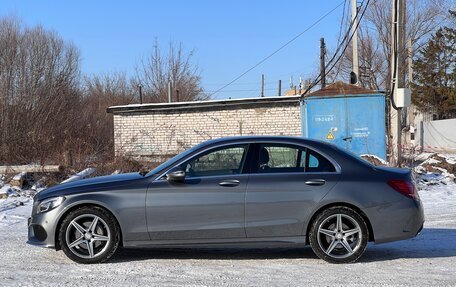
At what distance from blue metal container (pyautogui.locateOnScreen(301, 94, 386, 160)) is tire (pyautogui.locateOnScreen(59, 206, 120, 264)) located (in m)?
11.4

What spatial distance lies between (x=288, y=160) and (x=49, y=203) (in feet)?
9.25

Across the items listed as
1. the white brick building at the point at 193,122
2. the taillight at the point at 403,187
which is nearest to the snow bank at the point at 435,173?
the white brick building at the point at 193,122

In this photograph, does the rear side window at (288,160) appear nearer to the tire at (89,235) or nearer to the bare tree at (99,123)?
the tire at (89,235)

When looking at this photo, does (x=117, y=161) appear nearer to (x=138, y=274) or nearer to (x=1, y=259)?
(x=1, y=259)

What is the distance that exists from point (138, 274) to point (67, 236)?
104 cm

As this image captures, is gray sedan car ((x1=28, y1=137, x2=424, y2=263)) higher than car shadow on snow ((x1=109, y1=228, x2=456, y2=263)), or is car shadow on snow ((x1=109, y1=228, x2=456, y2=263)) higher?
gray sedan car ((x1=28, y1=137, x2=424, y2=263))

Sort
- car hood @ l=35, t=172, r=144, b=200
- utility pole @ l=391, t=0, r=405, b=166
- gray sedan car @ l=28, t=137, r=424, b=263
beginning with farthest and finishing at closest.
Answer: utility pole @ l=391, t=0, r=405, b=166
car hood @ l=35, t=172, r=144, b=200
gray sedan car @ l=28, t=137, r=424, b=263

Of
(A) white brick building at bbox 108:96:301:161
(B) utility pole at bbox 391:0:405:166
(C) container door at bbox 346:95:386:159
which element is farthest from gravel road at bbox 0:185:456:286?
(A) white brick building at bbox 108:96:301:161

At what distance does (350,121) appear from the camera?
16875mm

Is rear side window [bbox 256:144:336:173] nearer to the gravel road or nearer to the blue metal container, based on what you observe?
the gravel road

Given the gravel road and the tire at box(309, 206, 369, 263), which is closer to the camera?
the gravel road

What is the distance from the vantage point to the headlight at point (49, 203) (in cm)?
625

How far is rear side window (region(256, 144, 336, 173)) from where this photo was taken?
6.36 metres

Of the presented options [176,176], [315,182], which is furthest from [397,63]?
[176,176]
